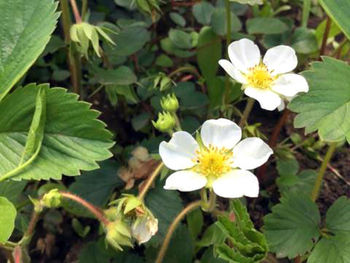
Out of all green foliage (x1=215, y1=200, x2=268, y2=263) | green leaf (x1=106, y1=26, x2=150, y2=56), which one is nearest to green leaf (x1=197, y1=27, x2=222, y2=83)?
green leaf (x1=106, y1=26, x2=150, y2=56)

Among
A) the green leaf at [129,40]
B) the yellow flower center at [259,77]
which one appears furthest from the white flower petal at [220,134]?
the green leaf at [129,40]

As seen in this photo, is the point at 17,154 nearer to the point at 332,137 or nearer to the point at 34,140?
the point at 34,140

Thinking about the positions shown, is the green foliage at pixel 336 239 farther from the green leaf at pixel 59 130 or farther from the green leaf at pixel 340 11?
the green leaf at pixel 59 130

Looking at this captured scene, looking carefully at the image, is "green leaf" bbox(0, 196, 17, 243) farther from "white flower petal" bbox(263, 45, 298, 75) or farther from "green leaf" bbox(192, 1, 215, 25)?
"green leaf" bbox(192, 1, 215, 25)

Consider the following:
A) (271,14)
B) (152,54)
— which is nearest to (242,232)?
(152,54)

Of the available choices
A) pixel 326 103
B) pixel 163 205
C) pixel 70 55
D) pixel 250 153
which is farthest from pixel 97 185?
pixel 326 103
